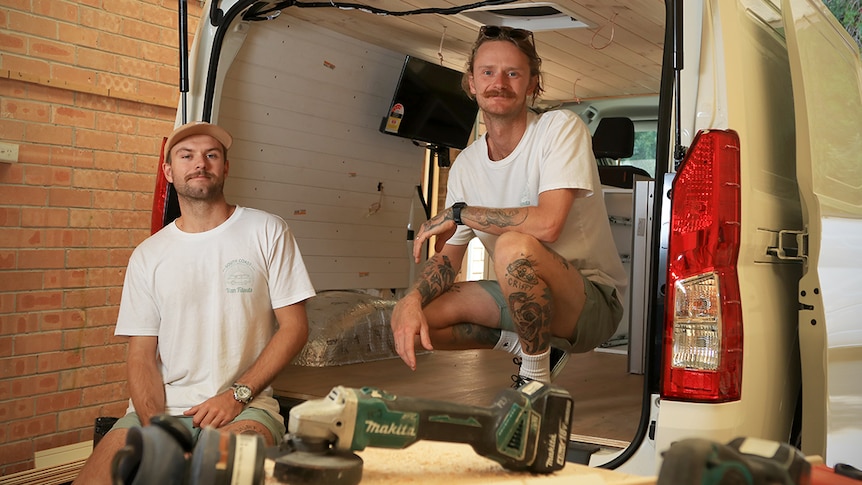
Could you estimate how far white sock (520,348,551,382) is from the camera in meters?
2.74

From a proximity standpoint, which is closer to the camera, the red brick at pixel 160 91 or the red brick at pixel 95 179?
the red brick at pixel 95 179

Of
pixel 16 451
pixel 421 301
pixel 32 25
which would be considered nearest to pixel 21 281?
pixel 16 451

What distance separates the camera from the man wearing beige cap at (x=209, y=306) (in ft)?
8.79

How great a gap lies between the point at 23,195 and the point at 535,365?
2.87m

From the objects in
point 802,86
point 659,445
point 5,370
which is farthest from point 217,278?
point 5,370

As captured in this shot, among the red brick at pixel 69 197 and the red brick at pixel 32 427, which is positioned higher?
the red brick at pixel 69 197

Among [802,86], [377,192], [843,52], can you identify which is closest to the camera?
[802,86]

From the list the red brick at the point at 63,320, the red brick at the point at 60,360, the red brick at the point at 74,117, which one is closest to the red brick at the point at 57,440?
the red brick at the point at 60,360

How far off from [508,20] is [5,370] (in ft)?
9.48

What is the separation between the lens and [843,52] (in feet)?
9.87

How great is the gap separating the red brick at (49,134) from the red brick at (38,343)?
3.15 ft

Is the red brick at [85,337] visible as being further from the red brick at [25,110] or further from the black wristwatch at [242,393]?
the black wristwatch at [242,393]

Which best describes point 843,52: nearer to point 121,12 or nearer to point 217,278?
point 217,278

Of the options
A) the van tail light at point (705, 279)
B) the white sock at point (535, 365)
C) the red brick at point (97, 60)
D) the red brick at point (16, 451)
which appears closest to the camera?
the van tail light at point (705, 279)
